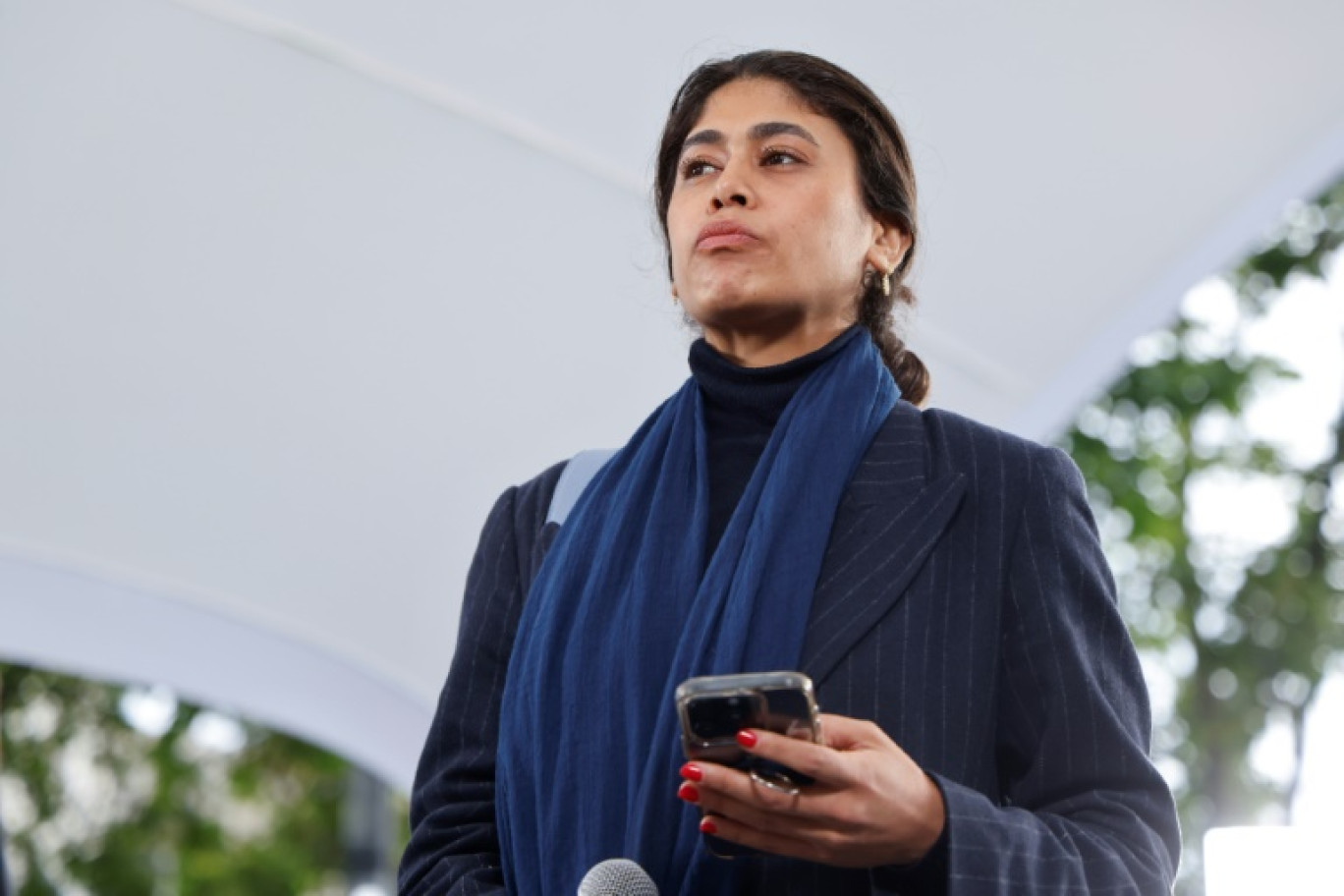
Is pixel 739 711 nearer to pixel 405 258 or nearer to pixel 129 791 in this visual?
pixel 405 258

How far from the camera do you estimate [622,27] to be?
5180mm

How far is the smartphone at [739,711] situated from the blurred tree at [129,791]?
36.6ft

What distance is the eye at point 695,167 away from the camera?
241cm

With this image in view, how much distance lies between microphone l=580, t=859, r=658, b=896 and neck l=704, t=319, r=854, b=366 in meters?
0.70

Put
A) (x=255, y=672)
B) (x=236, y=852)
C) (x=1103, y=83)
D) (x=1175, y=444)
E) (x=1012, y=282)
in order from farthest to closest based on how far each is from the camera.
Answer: (x=236, y=852) < (x=1175, y=444) < (x=255, y=672) < (x=1012, y=282) < (x=1103, y=83)

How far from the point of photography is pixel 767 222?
2.29 meters

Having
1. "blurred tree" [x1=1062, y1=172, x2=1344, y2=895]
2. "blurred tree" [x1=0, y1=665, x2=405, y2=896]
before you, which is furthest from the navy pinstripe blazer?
"blurred tree" [x1=1062, y1=172, x2=1344, y2=895]

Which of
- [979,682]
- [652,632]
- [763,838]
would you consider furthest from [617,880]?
[979,682]

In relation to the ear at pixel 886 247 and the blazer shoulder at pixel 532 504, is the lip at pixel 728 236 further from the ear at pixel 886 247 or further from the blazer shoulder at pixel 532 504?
the blazer shoulder at pixel 532 504

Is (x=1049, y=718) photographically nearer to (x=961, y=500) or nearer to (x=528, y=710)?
(x=961, y=500)

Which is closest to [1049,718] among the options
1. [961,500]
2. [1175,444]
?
[961,500]

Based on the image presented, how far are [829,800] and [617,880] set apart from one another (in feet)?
→ 0.76

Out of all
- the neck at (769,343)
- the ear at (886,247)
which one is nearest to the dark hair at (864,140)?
the ear at (886,247)

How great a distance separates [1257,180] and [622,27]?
5.34ft
